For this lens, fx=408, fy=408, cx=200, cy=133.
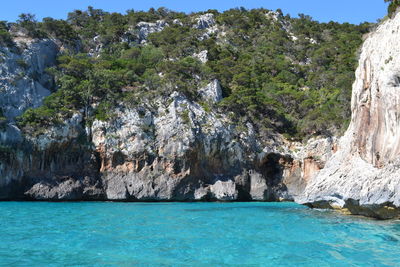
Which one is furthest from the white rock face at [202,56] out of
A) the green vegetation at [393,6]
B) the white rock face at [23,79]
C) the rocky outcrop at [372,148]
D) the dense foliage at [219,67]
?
the green vegetation at [393,6]

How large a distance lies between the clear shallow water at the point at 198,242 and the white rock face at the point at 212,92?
23.5 meters

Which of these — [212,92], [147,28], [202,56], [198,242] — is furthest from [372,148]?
[147,28]

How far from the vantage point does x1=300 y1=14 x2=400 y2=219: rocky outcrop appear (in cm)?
1667

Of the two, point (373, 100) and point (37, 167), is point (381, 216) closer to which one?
point (373, 100)

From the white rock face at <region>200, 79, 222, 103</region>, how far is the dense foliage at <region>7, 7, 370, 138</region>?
37.9 inches

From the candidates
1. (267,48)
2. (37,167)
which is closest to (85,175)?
(37,167)

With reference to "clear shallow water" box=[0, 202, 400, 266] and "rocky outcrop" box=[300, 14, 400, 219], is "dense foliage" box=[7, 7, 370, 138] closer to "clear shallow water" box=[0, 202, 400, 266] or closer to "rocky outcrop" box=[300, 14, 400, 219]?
"rocky outcrop" box=[300, 14, 400, 219]

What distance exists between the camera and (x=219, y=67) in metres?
46.2

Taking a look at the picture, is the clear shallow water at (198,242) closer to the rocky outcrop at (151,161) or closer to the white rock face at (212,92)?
the rocky outcrop at (151,161)

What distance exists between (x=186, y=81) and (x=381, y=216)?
89.0 feet

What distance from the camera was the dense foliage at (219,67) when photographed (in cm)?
3750

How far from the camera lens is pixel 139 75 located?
4444 centimetres

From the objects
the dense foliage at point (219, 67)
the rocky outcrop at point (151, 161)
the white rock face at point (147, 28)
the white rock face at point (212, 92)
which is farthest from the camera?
the white rock face at point (147, 28)

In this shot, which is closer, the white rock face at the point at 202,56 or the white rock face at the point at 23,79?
the white rock face at the point at 23,79
